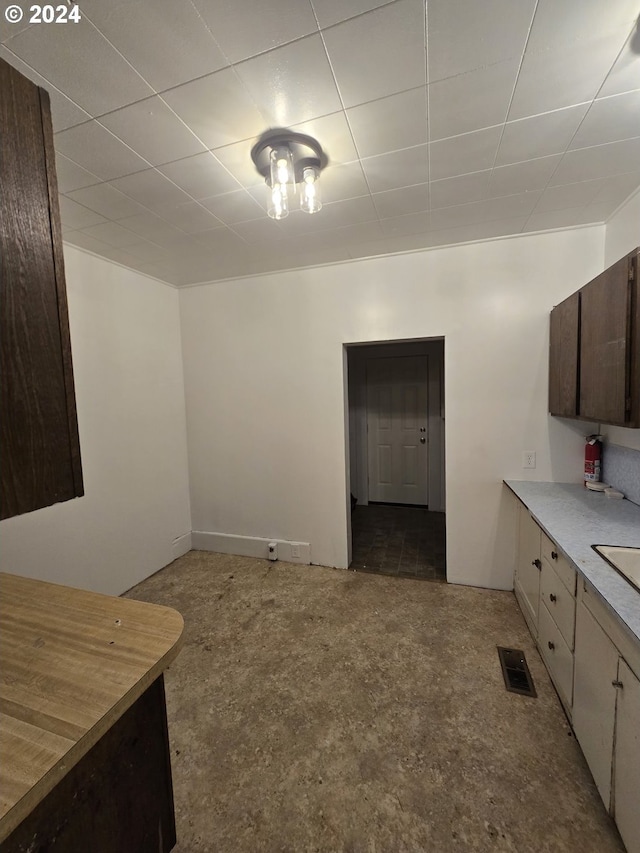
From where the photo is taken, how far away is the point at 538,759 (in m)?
1.44

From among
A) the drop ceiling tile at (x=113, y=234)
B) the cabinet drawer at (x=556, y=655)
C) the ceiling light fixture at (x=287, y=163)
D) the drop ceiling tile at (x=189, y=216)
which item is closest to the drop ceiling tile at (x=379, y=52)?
the ceiling light fixture at (x=287, y=163)

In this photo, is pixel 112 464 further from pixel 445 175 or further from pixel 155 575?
pixel 445 175

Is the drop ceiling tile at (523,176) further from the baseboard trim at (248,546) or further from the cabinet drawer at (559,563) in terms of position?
the baseboard trim at (248,546)

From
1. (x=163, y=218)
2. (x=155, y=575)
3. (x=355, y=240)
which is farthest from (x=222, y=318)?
(x=155, y=575)

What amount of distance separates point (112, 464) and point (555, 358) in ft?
11.3

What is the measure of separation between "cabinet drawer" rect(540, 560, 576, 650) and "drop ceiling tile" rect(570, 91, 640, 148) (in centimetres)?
207

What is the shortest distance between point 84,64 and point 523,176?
200 cm

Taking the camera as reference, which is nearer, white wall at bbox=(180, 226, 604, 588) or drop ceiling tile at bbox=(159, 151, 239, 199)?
drop ceiling tile at bbox=(159, 151, 239, 199)

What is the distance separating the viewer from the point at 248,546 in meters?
3.34

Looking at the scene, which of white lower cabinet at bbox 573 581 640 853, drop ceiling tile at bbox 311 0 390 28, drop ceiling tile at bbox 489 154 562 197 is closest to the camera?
drop ceiling tile at bbox 311 0 390 28

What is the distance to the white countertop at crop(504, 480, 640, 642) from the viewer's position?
1.17 m

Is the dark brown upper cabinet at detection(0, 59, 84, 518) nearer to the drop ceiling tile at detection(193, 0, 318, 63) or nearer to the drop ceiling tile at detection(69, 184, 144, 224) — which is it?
the drop ceiling tile at detection(193, 0, 318, 63)

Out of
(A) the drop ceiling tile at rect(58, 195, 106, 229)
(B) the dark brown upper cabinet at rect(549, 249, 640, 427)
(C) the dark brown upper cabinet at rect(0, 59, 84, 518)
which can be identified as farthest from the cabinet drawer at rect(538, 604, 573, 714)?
(A) the drop ceiling tile at rect(58, 195, 106, 229)

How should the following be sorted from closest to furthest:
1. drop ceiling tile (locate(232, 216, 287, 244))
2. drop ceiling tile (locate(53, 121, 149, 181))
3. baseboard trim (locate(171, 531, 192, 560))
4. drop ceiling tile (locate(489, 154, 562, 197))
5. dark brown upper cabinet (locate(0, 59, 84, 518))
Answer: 1. dark brown upper cabinet (locate(0, 59, 84, 518))
2. drop ceiling tile (locate(53, 121, 149, 181))
3. drop ceiling tile (locate(489, 154, 562, 197))
4. drop ceiling tile (locate(232, 216, 287, 244))
5. baseboard trim (locate(171, 531, 192, 560))
